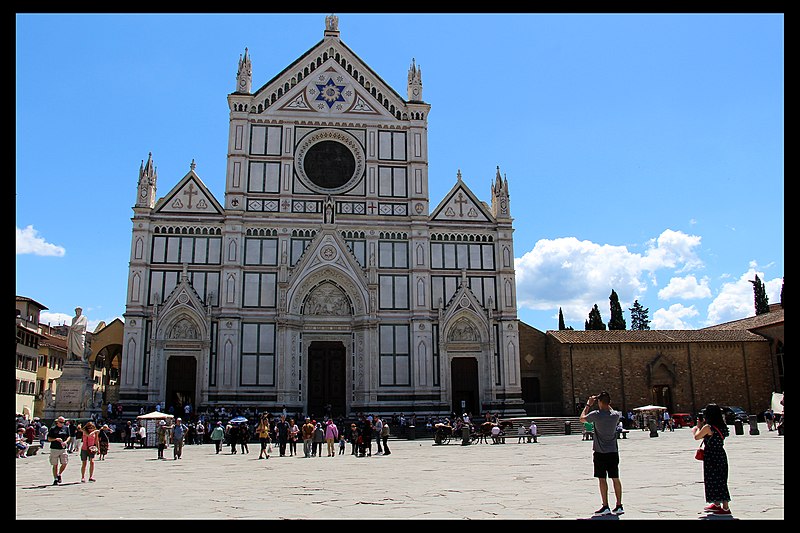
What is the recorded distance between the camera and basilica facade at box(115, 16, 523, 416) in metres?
37.4

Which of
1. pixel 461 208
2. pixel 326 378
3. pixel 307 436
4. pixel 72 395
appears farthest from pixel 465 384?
pixel 72 395

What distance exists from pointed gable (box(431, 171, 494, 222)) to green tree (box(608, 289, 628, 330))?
85.1ft

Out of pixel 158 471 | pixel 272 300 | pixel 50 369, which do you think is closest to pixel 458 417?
pixel 272 300

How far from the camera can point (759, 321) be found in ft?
153

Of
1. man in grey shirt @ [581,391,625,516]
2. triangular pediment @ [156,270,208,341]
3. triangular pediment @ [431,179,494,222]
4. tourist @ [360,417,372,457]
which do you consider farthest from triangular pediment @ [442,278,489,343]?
man in grey shirt @ [581,391,625,516]

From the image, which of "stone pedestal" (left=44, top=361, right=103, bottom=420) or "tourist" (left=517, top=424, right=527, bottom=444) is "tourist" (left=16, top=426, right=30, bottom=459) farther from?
"tourist" (left=517, top=424, right=527, bottom=444)

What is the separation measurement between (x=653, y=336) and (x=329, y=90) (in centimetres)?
2459

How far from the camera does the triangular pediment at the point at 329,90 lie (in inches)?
1612

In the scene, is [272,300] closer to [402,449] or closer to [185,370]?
[185,370]

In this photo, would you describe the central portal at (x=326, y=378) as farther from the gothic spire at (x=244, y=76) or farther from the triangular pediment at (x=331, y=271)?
the gothic spire at (x=244, y=76)

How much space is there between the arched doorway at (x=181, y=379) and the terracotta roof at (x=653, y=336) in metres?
21.0

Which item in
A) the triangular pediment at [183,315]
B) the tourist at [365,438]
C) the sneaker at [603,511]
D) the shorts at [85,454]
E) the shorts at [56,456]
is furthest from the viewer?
the triangular pediment at [183,315]

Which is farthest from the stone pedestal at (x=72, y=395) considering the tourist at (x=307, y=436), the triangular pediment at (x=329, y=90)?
the triangular pediment at (x=329, y=90)

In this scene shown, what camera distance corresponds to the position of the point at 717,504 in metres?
8.67
